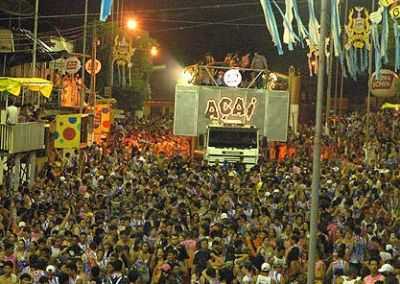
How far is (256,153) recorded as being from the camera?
3194cm

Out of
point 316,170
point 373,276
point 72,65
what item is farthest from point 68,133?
point 316,170

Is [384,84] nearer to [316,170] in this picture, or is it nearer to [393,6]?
[393,6]

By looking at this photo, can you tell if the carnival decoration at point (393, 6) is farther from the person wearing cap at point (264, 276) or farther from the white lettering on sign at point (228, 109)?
the person wearing cap at point (264, 276)

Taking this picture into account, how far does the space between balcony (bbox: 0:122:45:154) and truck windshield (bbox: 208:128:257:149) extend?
6307 mm

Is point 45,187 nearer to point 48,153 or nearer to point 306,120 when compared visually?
point 48,153

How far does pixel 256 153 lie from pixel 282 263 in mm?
19155

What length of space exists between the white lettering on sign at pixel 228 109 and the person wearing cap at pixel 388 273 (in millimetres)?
21927

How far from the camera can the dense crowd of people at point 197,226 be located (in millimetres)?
12430

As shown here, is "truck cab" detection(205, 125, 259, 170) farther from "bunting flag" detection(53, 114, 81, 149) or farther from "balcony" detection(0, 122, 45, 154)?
"bunting flag" detection(53, 114, 81, 149)

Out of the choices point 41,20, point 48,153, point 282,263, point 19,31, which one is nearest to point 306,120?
point 41,20

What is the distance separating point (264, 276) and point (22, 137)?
50.9ft

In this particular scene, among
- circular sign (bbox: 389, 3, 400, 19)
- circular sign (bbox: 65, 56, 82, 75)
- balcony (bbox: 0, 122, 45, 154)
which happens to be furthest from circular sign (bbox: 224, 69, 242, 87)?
circular sign (bbox: 389, 3, 400, 19)

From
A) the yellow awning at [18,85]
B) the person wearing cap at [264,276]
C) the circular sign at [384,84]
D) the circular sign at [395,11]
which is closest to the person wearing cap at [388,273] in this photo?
the person wearing cap at [264,276]

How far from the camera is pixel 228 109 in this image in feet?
111
